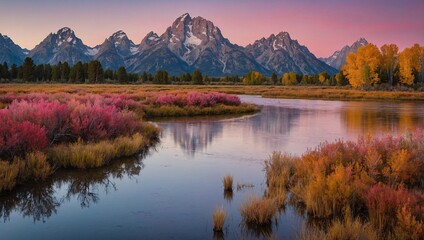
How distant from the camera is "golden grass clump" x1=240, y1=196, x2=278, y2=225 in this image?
27.0 ft

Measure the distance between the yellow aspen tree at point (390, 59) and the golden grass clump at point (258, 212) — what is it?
3627 inches

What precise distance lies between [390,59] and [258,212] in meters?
97.0

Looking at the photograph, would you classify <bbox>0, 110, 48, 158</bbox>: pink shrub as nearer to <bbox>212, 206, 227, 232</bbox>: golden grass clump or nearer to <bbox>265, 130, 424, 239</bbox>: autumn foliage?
<bbox>212, 206, 227, 232</bbox>: golden grass clump

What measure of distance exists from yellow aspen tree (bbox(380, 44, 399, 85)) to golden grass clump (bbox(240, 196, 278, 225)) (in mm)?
92117

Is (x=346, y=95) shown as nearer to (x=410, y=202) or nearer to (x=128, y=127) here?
(x=128, y=127)

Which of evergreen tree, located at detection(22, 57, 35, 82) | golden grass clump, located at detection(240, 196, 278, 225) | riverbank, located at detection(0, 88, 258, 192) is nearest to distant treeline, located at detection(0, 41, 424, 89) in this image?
evergreen tree, located at detection(22, 57, 35, 82)

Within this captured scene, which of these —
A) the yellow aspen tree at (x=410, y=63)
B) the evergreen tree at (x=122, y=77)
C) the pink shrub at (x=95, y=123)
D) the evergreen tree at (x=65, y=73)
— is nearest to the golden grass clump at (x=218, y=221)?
the pink shrub at (x=95, y=123)

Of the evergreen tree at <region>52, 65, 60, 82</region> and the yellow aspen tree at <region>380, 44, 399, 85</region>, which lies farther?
the evergreen tree at <region>52, 65, 60, 82</region>

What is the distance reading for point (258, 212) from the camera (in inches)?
326

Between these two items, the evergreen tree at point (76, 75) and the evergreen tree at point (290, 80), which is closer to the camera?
the evergreen tree at point (76, 75)

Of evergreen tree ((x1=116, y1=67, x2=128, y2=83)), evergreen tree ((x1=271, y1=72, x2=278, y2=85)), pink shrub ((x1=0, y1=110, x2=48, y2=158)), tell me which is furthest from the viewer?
evergreen tree ((x1=271, y1=72, x2=278, y2=85))

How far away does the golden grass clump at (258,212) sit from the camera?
27.0 ft

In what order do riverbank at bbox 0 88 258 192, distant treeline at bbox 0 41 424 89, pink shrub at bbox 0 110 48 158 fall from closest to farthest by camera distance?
riverbank at bbox 0 88 258 192 < pink shrub at bbox 0 110 48 158 < distant treeline at bbox 0 41 424 89

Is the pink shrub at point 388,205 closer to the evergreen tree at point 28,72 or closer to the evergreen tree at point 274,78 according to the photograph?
the evergreen tree at point 28,72
